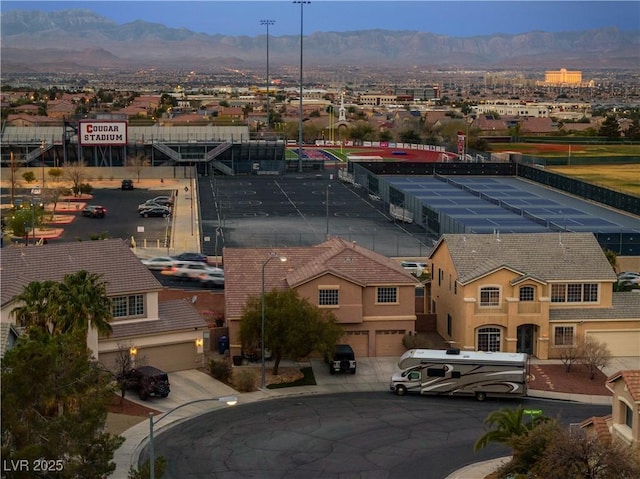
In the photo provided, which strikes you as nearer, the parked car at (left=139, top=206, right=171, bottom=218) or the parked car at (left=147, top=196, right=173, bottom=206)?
the parked car at (left=139, top=206, right=171, bottom=218)

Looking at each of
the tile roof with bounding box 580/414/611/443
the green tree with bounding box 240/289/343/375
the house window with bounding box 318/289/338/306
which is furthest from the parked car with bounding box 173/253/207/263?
the tile roof with bounding box 580/414/611/443

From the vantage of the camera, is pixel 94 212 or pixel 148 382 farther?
pixel 94 212

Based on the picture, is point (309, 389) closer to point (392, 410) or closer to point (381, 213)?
point (392, 410)

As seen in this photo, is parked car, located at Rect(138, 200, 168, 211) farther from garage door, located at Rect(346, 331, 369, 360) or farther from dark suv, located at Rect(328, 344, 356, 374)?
dark suv, located at Rect(328, 344, 356, 374)

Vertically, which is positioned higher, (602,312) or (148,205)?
(602,312)

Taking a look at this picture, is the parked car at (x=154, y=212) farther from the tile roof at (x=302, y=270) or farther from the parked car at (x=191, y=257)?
the tile roof at (x=302, y=270)

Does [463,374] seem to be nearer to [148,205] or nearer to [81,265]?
[81,265]

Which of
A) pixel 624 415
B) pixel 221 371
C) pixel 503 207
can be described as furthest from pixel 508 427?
pixel 503 207
